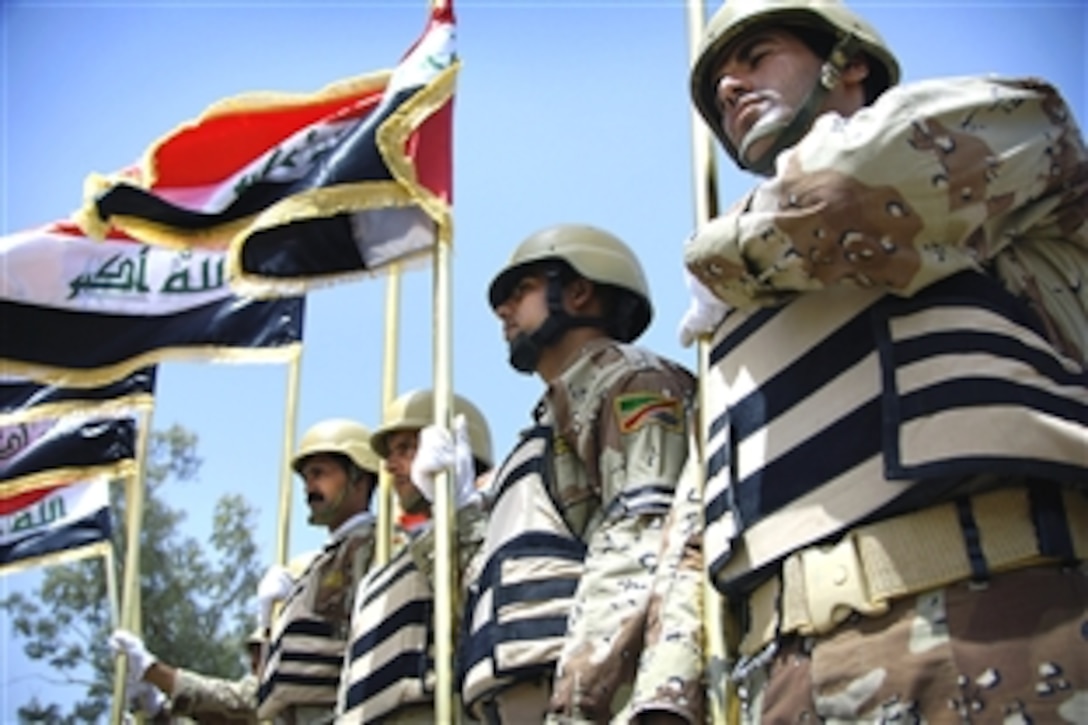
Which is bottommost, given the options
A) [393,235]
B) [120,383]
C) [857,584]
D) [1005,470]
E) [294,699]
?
[294,699]

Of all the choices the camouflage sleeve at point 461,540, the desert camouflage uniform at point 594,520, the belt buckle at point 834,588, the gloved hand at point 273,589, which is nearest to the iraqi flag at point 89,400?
the gloved hand at point 273,589

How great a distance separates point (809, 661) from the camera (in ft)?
8.31

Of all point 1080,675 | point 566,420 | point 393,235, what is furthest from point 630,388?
point 393,235

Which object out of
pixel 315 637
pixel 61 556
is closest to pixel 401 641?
pixel 315 637

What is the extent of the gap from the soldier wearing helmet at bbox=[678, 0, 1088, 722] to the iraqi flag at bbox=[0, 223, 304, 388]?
17.2 ft

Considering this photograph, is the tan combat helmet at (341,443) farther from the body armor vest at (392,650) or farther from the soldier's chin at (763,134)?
the soldier's chin at (763,134)

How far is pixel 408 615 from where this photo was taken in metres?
5.83

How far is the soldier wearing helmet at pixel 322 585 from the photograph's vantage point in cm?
685

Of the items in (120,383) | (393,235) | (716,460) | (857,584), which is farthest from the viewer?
(120,383)

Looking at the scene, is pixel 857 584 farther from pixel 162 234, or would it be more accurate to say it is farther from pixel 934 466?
pixel 162 234

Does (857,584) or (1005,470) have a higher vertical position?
(1005,470)

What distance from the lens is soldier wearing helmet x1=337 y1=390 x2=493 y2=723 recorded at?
5566 millimetres

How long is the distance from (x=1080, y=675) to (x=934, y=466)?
414 millimetres

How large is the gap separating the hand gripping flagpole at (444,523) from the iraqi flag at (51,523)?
5.58 m
